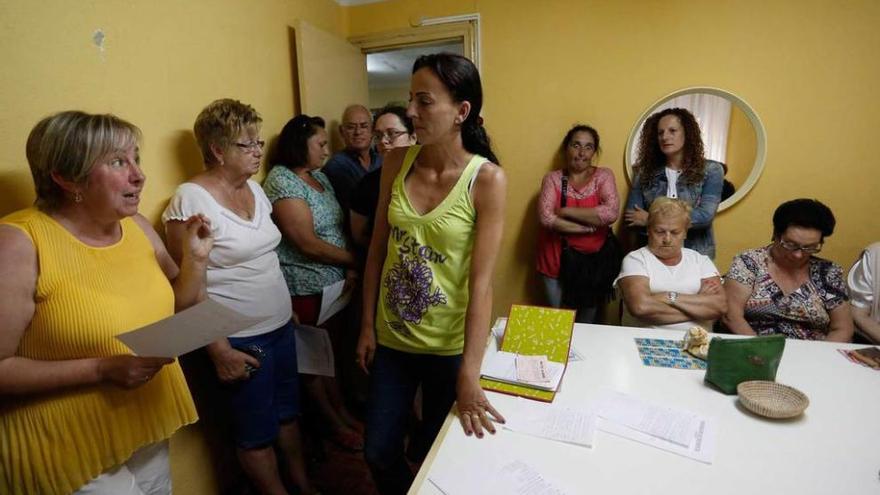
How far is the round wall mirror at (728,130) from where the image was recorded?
97.3 inches

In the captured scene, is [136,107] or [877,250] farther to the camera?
[877,250]

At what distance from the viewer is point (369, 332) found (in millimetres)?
1377

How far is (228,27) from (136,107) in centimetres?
63

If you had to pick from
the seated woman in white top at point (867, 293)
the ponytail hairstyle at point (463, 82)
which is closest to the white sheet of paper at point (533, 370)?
the ponytail hairstyle at point (463, 82)

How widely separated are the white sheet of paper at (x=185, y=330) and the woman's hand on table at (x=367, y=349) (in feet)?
1.60

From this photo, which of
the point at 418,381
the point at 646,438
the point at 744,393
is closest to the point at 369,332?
the point at 418,381

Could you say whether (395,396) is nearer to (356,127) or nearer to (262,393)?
(262,393)

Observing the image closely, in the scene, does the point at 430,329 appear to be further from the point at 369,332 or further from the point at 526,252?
the point at 526,252

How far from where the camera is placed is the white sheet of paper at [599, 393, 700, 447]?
1.02 meters

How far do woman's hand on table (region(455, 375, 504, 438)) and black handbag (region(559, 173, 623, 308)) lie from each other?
1568 millimetres

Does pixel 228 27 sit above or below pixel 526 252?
above

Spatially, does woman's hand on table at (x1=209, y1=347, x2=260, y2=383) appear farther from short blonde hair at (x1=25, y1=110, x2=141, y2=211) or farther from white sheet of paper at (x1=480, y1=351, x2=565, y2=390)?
white sheet of paper at (x1=480, y1=351, x2=565, y2=390)

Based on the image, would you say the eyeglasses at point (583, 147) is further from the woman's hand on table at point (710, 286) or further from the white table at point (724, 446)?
the white table at point (724, 446)

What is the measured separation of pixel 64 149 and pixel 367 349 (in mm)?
888
